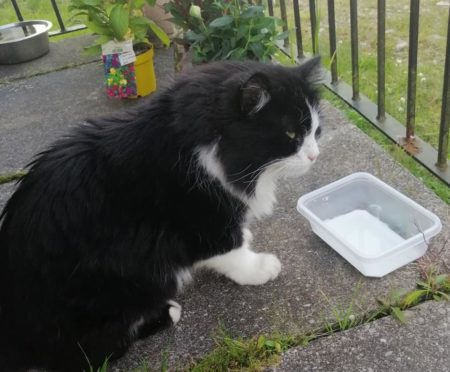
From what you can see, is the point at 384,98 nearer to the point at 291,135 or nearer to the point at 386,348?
the point at 291,135

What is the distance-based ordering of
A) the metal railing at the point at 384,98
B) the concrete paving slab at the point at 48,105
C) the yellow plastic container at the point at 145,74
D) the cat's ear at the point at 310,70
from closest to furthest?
the cat's ear at the point at 310,70 → the metal railing at the point at 384,98 → the concrete paving slab at the point at 48,105 → the yellow plastic container at the point at 145,74

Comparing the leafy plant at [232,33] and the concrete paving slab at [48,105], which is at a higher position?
the leafy plant at [232,33]

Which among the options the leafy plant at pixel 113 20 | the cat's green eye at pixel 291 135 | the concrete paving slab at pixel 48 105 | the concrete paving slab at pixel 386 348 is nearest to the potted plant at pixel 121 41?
the leafy plant at pixel 113 20

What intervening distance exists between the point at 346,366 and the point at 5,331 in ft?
3.31

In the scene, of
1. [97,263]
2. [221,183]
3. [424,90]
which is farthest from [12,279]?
[424,90]

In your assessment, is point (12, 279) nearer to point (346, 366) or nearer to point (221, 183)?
point (221, 183)

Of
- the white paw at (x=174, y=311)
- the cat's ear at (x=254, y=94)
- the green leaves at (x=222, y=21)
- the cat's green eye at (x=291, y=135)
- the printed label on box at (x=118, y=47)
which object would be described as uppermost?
the cat's ear at (x=254, y=94)

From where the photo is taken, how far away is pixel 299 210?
1953 mm

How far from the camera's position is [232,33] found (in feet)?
8.18

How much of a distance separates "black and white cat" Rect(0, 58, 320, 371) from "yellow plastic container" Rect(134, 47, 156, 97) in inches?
54.6

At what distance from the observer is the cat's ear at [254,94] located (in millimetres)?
1324

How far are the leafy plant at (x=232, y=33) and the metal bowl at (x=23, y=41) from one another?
5.05ft

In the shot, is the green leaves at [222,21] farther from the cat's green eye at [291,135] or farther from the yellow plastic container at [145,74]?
the cat's green eye at [291,135]

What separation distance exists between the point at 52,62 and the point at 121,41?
40.6 inches
